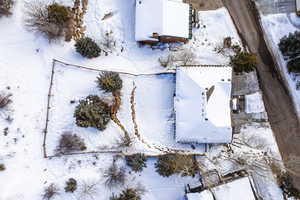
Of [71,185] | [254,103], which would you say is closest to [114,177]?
[71,185]

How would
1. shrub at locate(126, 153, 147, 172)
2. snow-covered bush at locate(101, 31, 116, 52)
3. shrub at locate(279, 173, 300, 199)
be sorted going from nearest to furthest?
1. shrub at locate(279, 173, 300, 199)
2. shrub at locate(126, 153, 147, 172)
3. snow-covered bush at locate(101, 31, 116, 52)

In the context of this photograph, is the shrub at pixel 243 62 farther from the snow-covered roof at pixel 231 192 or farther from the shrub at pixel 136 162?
the shrub at pixel 136 162

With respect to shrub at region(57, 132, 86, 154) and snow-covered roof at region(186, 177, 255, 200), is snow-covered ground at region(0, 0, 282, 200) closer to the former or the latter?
shrub at region(57, 132, 86, 154)

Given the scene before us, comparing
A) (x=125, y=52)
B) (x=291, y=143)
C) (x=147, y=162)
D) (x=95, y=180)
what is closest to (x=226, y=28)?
(x=125, y=52)

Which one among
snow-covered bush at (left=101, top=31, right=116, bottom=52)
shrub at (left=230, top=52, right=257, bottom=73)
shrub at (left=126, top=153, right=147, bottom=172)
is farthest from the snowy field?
shrub at (left=126, top=153, right=147, bottom=172)

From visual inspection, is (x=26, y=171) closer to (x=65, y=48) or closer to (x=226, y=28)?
(x=65, y=48)

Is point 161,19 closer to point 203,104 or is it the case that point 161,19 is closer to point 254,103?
point 203,104

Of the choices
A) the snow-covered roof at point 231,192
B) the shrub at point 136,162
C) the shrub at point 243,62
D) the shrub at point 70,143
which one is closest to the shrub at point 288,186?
the snow-covered roof at point 231,192
